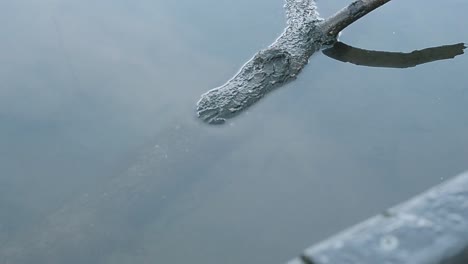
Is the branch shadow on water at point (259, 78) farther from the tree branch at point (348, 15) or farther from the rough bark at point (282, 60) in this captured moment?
the tree branch at point (348, 15)

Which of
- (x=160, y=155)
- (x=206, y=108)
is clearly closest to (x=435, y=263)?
(x=160, y=155)

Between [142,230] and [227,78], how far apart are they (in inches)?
58.5

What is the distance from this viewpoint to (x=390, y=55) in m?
4.79

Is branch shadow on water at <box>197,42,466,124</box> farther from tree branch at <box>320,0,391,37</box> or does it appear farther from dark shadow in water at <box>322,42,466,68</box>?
tree branch at <box>320,0,391,37</box>

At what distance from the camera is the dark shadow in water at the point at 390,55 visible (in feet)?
15.6

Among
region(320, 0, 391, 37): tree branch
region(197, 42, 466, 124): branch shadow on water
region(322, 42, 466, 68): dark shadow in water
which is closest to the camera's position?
region(197, 42, 466, 124): branch shadow on water

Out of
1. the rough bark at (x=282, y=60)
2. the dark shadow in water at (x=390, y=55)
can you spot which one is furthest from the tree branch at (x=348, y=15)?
the dark shadow in water at (x=390, y=55)

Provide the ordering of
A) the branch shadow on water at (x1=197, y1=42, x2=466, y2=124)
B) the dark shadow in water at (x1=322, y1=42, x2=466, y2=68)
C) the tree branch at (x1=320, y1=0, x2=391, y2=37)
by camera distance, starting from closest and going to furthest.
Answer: the branch shadow on water at (x1=197, y1=42, x2=466, y2=124) → the tree branch at (x1=320, y1=0, x2=391, y2=37) → the dark shadow in water at (x1=322, y1=42, x2=466, y2=68)

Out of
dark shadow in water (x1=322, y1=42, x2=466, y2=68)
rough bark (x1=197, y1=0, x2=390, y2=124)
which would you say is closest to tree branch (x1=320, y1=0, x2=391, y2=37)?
rough bark (x1=197, y1=0, x2=390, y2=124)

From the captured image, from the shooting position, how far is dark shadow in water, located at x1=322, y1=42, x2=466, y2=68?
15.6ft

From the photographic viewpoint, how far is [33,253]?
3.12 metres

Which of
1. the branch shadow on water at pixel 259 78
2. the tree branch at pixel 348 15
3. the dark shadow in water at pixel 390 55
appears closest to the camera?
the branch shadow on water at pixel 259 78

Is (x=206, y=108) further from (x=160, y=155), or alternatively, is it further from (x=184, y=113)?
(x=160, y=155)

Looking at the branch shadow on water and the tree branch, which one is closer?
the branch shadow on water
